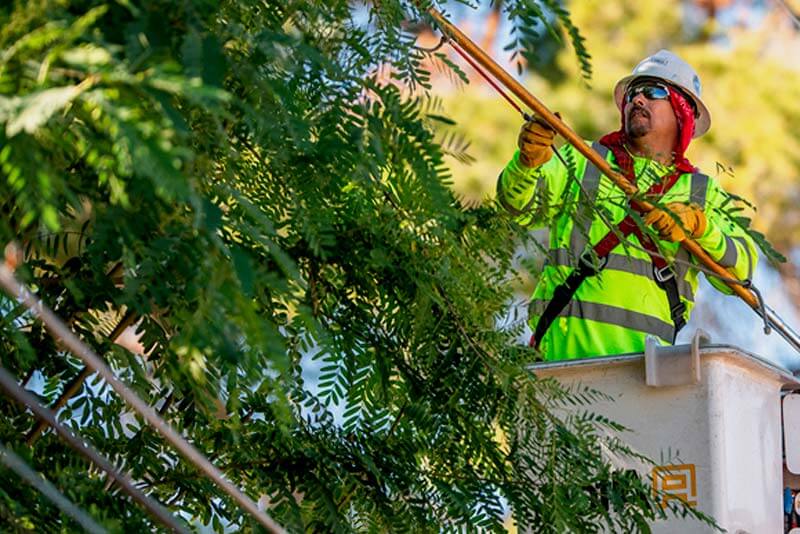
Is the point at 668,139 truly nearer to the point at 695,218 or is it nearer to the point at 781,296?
the point at 695,218

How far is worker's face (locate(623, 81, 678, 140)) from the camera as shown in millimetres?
6273

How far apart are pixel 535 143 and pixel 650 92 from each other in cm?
155

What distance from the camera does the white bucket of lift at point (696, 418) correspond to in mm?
4715

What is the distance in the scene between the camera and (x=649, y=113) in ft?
20.7

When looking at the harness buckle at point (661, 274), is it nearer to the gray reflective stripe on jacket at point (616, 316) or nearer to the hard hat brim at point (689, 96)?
the gray reflective stripe on jacket at point (616, 316)

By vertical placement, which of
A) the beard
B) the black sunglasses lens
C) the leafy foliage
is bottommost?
the leafy foliage

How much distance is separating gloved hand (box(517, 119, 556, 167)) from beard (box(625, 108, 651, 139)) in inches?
50.2

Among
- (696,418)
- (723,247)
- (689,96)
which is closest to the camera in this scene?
(696,418)

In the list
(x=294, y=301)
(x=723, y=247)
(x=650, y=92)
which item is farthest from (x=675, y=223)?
(x=650, y=92)

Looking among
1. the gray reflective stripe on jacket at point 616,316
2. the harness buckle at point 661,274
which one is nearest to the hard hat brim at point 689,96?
the harness buckle at point 661,274

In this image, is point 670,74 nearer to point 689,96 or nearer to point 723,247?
point 689,96

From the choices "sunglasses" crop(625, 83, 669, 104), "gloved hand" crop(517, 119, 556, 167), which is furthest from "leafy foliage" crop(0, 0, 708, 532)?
"sunglasses" crop(625, 83, 669, 104)

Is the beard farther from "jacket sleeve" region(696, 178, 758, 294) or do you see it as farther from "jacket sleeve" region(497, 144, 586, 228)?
"jacket sleeve" region(497, 144, 586, 228)

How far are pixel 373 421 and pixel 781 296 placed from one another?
13734 millimetres
